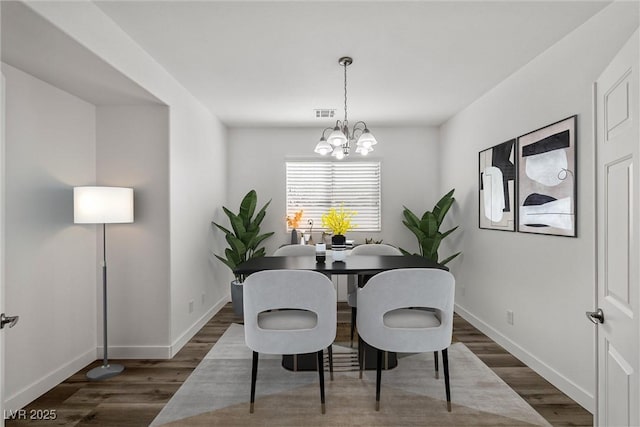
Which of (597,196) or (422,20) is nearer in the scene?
(597,196)

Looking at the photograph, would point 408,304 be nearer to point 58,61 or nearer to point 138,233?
point 138,233

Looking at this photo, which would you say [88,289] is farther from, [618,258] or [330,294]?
[618,258]

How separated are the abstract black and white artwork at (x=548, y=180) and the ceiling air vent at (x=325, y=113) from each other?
82.3 inches

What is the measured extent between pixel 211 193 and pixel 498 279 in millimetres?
3439

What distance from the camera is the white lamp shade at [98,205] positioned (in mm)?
2629

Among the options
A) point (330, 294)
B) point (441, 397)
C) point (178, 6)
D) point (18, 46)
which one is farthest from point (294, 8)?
point (441, 397)

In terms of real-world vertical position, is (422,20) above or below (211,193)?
above

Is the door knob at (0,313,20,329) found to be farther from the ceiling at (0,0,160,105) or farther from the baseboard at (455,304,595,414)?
the baseboard at (455,304,595,414)

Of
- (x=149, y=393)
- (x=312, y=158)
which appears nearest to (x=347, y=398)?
(x=149, y=393)

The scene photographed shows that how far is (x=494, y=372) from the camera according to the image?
2.82 m

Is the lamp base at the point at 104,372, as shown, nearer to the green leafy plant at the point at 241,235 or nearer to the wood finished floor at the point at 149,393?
the wood finished floor at the point at 149,393

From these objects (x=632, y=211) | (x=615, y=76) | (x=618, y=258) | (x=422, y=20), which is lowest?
(x=618, y=258)

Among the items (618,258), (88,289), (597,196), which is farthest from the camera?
(88,289)

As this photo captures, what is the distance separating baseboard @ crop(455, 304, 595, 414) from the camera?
7.63 feet
